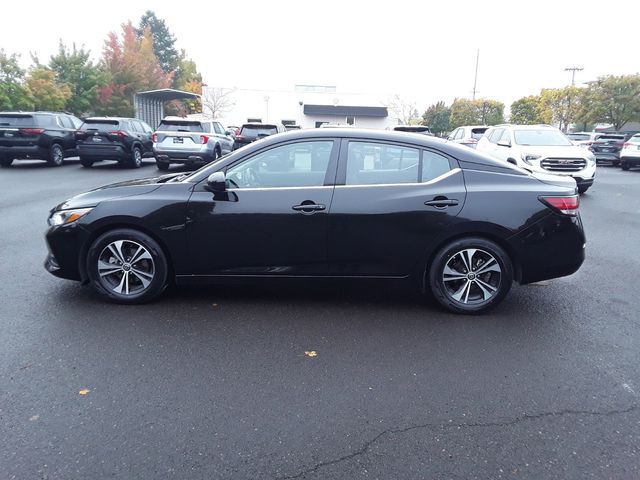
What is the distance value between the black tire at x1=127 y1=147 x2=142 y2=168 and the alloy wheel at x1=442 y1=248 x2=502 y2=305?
50.2 feet

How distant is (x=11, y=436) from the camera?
9.48 ft

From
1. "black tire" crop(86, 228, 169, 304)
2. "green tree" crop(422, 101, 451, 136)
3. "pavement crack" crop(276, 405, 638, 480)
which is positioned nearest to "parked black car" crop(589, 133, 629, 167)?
"pavement crack" crop(276, 405, 638, 480)

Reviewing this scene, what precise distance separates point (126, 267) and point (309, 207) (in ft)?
5.78

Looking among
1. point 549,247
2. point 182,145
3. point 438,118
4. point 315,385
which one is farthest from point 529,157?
point 438,118

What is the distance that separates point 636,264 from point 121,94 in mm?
44238

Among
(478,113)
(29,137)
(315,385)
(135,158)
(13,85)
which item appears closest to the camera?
(315,385)

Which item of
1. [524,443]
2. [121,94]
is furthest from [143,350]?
[121,94]

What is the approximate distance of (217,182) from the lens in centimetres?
464

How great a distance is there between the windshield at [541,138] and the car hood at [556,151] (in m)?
0.41

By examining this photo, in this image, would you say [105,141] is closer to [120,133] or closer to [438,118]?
[120,133]

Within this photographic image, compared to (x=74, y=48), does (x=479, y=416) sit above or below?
below

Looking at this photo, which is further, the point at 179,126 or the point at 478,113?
the point at 478,113

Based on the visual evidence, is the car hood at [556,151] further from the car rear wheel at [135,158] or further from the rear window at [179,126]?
the car rear wheel at [135,158]

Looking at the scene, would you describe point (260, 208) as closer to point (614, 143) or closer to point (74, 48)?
point (614, 143)
